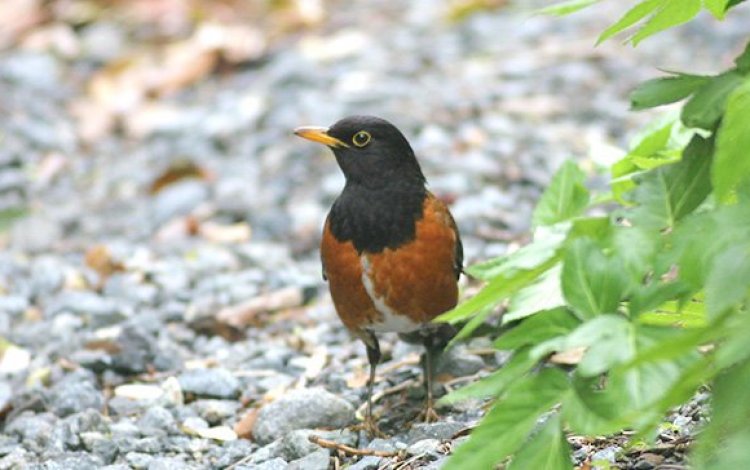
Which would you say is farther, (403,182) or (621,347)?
(403,182)

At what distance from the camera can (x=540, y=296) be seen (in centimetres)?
331

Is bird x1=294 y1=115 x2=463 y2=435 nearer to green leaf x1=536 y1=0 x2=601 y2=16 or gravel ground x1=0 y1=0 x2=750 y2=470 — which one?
gravel ground x1=0 y1=0 x2=750 y2=470

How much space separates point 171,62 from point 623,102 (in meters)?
3.73

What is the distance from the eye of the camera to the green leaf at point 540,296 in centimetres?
330

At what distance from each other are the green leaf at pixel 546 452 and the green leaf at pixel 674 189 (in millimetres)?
555

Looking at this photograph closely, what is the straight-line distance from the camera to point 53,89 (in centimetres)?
1047

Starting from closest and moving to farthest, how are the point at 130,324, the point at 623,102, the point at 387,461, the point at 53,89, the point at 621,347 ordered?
the point at 621,347 → the point at 387,461 → the point at 130,324 → the point at 623,102 → the point at 53,89

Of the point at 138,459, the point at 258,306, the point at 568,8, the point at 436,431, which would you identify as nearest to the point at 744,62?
the point at 568,8

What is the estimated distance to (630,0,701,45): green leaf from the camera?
285 centimetres

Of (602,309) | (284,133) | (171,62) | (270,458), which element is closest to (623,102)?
(284,133)

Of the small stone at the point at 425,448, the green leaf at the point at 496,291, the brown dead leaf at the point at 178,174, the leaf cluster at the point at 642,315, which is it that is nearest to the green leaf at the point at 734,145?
the leaf cluster at the point at 642,315

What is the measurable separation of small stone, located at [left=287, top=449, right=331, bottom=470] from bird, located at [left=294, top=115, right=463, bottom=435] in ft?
1.36

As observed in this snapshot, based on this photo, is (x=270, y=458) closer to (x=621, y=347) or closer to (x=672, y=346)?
(x=621, y=347)

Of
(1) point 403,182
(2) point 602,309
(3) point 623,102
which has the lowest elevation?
(3) point 623,102
